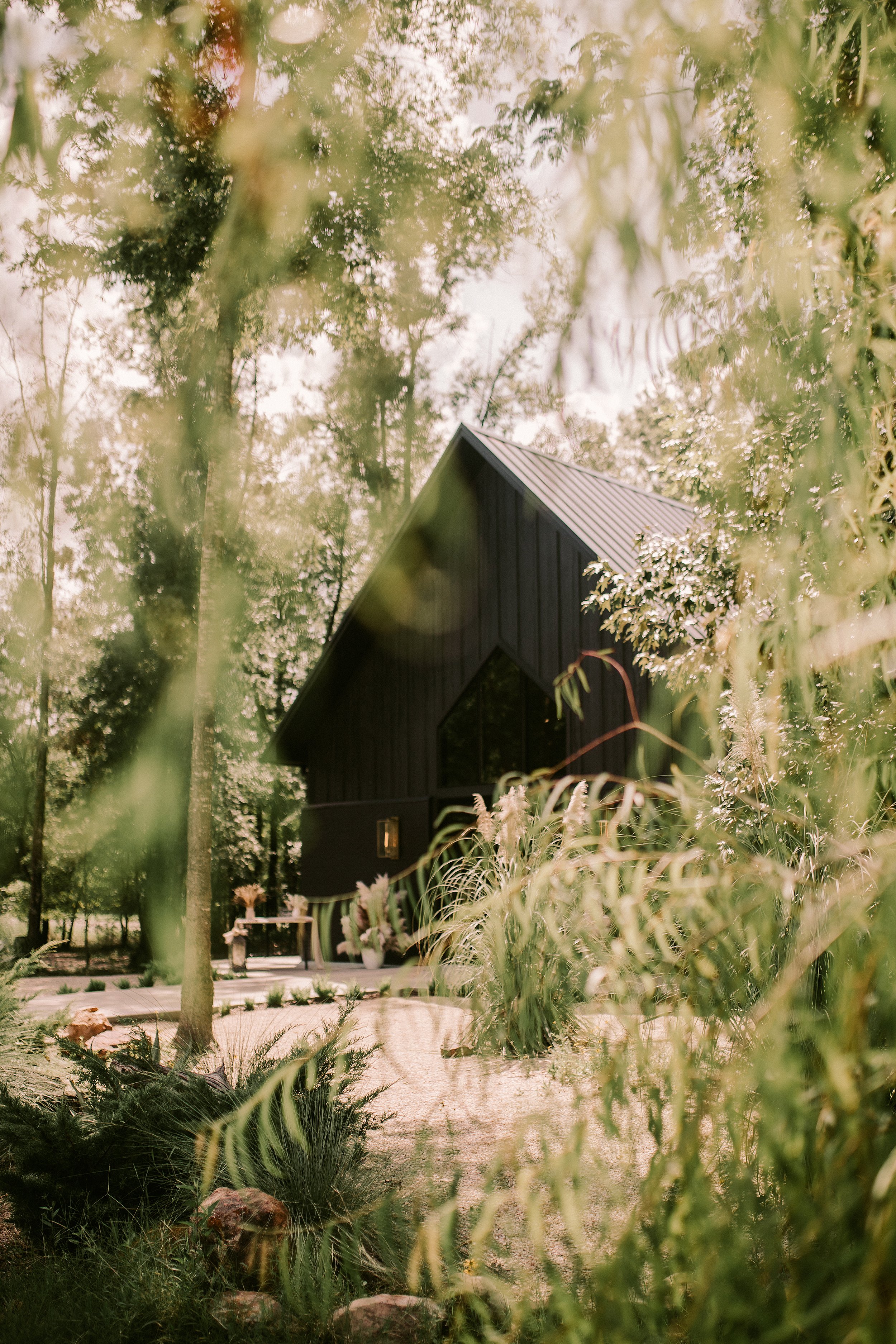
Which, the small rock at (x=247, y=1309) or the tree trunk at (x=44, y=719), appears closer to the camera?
the small rock at (x=247, y=1309)

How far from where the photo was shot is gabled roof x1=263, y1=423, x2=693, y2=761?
10.7m

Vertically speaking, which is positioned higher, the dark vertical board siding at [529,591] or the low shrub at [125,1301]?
the dark vertical board siding at [529,591]

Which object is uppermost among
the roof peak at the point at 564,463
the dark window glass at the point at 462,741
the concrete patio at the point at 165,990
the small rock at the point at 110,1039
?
the roof peak at the point at 564,463

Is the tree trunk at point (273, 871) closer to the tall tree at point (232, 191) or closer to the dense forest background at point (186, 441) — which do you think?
the dense forest background at point (186, 441)

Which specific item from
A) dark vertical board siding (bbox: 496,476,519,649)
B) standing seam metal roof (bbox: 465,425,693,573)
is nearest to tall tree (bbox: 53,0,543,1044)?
standing seam metal roof (bbox: 465,425,693,573)

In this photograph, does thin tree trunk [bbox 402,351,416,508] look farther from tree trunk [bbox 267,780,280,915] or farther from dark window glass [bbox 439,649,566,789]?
tree trunk [bbox 267,780,280,915]

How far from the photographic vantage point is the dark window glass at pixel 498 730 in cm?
1257

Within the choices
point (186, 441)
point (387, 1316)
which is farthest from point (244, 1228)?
point (186, 441)

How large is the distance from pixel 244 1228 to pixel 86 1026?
4.32 meters

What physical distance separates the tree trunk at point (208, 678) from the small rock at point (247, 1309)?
14.1 ft

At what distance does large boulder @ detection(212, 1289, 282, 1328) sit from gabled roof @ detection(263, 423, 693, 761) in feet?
21.3

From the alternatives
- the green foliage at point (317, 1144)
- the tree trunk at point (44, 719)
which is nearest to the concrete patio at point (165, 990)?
the green foliage at point (317, 1144)

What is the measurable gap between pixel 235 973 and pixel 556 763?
5.70 meters

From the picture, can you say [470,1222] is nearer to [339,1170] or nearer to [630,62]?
[339,1170]
